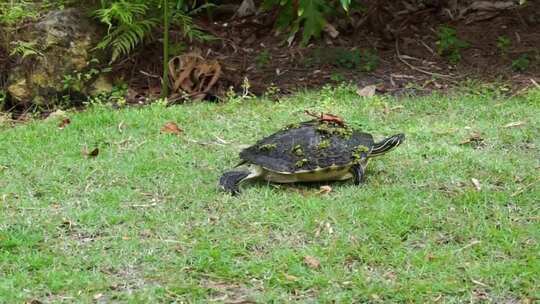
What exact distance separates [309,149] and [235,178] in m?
0.47

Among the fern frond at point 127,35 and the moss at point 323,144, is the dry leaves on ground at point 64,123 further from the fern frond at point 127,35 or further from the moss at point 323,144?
the moss at point 323,144

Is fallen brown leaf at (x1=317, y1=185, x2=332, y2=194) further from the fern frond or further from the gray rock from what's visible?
the gray rock

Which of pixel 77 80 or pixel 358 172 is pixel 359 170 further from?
pixel 77 80

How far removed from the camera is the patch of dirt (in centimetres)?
706

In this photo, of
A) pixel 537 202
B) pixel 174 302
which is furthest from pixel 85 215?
pixel 537 202

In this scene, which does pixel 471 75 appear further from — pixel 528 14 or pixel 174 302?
pixel 174 302

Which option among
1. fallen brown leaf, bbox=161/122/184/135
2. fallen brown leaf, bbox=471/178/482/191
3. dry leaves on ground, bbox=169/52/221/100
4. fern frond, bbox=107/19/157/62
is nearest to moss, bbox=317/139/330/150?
fallen brown leaf, bbox=471/178/482/191

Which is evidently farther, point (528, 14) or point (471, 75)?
point (528, 14)

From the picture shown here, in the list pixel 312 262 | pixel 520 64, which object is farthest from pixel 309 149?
pixel 520 64

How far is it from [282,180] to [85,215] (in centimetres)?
115

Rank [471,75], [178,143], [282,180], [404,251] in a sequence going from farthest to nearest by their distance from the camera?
1. [471,75]
2. [178,143]
3. [282,180]
4. [404,251]

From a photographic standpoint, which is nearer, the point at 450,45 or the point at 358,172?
the point at 358,172

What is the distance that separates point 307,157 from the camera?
14.4ft

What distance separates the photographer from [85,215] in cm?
416
